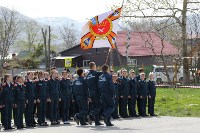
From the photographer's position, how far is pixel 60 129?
52.3 feet

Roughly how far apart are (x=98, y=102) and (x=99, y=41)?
650 cm

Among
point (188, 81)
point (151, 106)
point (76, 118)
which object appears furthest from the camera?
point (188, 81)

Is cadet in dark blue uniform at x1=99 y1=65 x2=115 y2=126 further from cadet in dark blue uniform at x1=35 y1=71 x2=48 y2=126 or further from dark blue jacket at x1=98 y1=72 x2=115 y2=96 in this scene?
cadet in dark blue uniform at x1=35 y1=71 x2=48 y2=126

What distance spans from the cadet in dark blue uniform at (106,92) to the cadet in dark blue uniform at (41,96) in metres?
2.34

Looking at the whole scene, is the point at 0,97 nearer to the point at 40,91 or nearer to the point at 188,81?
the point at 40,91

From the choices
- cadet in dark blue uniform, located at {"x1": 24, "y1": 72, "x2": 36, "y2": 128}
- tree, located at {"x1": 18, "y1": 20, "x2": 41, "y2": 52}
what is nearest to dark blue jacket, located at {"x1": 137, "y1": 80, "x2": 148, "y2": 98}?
→ cadet in dark blue uniform, located at {"x1": 24, "y1": 72, "x2": 36, "y2": 128}

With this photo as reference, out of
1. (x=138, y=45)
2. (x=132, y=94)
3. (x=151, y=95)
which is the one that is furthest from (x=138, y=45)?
(x=132, y=94)

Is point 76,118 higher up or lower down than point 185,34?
lower down

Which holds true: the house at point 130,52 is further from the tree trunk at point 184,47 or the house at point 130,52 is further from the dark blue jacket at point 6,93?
the dark blue jacket at point 6,93

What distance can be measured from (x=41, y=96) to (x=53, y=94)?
0.44 meters

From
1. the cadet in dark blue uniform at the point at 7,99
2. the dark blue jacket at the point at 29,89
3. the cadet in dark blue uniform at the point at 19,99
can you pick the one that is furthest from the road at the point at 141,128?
the dark blue jacket at the point at 29,89

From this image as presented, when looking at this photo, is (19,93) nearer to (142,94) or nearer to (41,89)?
(41,89)

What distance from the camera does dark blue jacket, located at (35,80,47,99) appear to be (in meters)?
17.4

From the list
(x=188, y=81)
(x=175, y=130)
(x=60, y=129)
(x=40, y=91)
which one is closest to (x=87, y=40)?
(x=40, y=91)
